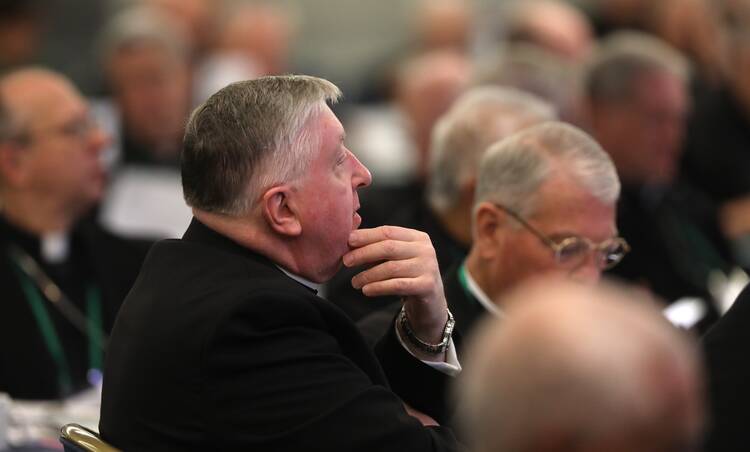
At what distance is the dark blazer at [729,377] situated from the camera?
2.36 m

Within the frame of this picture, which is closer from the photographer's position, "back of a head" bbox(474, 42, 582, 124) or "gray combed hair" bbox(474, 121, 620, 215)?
"gray combed hair" bbox(474, 121, 620, 215)

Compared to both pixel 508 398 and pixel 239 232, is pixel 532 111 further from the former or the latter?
pixel 508 398

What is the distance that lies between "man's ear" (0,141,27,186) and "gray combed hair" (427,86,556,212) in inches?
59.7

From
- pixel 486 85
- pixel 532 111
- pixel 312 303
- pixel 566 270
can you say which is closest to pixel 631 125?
pixel 486 85

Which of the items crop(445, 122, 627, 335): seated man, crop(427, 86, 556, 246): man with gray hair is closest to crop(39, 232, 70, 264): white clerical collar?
crop(427, 86, 556, 246): man with gray hair

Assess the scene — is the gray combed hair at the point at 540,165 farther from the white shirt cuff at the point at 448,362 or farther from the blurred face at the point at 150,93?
the blurred face at the point at 150,93

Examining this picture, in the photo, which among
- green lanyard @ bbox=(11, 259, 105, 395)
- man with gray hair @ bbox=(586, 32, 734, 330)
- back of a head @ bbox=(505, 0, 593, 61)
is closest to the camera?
green lanyard @ bbox=(11, 259, 105, 395)

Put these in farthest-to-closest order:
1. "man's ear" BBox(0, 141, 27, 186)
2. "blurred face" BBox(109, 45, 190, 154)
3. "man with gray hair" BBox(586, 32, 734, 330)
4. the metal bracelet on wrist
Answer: "blurred face" BBox(109, 45, 190, 154) < "man with gray hair" BBox(586, 32, 734, 330) < "man's ear" BBox(0, 141, 27, 186) < the metal bracelet on wrist

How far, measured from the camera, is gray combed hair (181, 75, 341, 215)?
245 centimetres

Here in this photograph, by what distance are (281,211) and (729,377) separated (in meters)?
0.96

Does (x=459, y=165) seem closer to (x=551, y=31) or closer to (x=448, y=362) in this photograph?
(x=448, y=362)

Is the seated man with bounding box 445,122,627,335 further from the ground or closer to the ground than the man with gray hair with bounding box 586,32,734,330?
further from the ground

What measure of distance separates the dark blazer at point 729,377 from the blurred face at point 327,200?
2.60 ft

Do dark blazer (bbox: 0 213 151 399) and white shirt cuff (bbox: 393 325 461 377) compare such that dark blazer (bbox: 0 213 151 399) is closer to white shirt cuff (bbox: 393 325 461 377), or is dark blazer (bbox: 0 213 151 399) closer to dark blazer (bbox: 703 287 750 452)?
white shirt cuff (bbox: 393 325 461 377)
